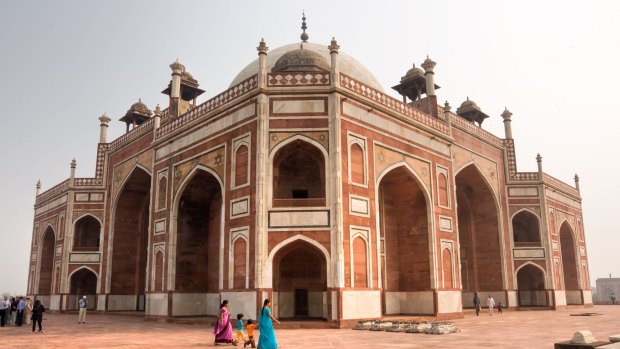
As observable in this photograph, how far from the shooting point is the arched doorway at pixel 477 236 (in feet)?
91.1

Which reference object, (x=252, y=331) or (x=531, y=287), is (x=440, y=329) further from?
(x=531, y=287)

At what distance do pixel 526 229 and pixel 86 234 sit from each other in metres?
27.1

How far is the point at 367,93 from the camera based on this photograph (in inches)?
730

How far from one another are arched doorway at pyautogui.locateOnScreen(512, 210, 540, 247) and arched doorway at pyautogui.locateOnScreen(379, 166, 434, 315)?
10.7 m

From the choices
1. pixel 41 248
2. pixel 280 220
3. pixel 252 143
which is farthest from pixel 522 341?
pixel 41 248

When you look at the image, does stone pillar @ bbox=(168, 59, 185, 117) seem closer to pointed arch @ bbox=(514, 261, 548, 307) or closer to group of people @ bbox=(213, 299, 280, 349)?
group of people @ bbox=(213, 299, 280, 349)

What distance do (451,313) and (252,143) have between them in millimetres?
10455

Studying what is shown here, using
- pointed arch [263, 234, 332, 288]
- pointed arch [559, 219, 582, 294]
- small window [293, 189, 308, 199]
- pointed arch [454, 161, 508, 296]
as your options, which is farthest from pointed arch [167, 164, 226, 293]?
pointed arch [559, 219, 582, 294]

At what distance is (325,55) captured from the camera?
82.7ft

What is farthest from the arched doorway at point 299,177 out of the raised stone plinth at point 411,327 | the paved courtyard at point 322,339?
the paved courtyard at point 322,339

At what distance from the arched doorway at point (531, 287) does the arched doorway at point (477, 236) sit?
2.46 meters

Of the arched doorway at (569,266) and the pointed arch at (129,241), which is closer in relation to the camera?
the pointed arch at (129,241)

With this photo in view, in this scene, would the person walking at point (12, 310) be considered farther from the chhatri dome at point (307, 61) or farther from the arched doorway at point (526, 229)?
the arched doorway at point (526, 229)

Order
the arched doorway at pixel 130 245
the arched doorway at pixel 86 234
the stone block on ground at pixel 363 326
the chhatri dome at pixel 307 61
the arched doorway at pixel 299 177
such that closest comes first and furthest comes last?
the stone block on ground at pixel 363 326 < the arched doorway at pixel 299 177 < the chhatri dome at pixel 307 61 < the arched doorway at pixel 130 245 < the arched doorway at pixel 86 234
